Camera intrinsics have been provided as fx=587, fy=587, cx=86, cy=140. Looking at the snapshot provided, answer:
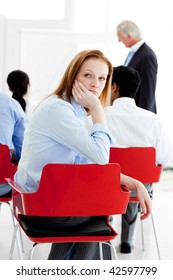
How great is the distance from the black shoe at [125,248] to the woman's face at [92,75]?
1.63 m

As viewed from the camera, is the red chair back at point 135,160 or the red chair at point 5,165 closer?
the red chair at point 5,165

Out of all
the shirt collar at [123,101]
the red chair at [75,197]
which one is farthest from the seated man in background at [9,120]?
the red chair at [75,197]

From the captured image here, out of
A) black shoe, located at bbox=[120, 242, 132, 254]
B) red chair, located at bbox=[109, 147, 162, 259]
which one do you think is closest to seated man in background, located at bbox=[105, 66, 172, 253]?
black shoe, located at bbox=[120, 242, 132, 254]

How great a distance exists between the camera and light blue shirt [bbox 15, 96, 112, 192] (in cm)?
236

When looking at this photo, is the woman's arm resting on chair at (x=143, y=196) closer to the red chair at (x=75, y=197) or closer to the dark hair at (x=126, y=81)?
the red chair at (x=75, y=197)

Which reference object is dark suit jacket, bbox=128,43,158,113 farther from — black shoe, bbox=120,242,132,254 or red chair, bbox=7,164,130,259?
red chair, bbox=7,164,130,259

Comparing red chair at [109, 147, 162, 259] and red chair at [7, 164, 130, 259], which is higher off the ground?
red chair at [7, 164, 130, 259]

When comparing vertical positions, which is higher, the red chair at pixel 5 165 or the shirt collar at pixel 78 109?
the shirt collar at pixel 78 109

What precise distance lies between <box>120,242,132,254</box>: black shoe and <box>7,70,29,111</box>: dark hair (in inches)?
60.7

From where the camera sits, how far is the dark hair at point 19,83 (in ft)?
15.7

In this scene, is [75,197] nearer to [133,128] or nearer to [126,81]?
[133,128]

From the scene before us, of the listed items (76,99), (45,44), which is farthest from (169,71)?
(76,99)

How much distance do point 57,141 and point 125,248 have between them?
171cm
